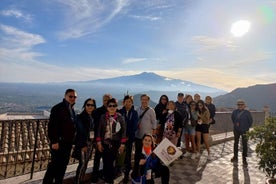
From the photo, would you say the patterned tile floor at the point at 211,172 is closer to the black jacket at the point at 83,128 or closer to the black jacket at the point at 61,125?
the black jacket at the point at 83,128

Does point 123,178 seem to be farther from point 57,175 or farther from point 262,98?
point 262,98

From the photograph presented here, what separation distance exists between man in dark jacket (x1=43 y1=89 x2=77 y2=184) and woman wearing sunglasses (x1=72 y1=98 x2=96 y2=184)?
253 mm

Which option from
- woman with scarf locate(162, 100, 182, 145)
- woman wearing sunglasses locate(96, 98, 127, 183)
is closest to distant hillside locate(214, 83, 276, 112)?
woman with scarf locate(162, 100, 182, 145)

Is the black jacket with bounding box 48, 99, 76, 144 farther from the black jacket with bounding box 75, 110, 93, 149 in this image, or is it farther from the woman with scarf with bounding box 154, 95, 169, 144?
the woman with scarf with bounding box 154, 95, 169, 144

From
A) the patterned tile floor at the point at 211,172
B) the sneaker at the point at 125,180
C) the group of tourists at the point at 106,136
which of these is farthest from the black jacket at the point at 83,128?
the sneaker at the point at 125,180

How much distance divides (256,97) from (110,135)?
4253 inches

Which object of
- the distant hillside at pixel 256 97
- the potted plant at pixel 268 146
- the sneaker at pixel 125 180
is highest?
the distant hillside at pixel 256 97

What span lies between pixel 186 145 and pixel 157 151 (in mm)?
3851

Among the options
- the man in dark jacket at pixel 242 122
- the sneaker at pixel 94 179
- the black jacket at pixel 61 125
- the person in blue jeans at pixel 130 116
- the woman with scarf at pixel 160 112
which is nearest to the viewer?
the black jacket at pixel 61 125

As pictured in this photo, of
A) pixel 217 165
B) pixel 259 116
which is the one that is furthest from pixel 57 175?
pixel 259 116

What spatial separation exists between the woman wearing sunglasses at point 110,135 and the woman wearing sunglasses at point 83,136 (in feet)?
0.76

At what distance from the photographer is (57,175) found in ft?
14.1

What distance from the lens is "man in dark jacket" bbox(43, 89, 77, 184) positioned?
4.09 metres

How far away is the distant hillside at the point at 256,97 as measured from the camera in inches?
3721
